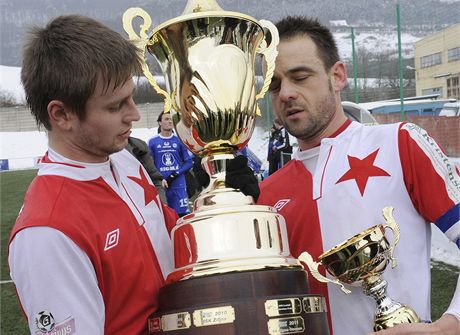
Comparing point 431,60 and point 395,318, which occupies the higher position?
point 431,60

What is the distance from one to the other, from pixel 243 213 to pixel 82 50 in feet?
1.80

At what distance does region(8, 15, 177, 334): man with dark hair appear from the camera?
1.24 metres

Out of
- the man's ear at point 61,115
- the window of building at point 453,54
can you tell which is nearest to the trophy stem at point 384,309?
the man's ear at point 61,115

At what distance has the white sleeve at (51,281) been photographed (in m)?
1.23

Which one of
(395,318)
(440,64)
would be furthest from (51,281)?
(440,64)

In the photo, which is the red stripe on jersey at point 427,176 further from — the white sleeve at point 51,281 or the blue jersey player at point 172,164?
the blue jersey player at point 172,164

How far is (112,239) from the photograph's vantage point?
1.36m

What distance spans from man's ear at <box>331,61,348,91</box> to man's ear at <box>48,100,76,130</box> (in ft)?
2.72

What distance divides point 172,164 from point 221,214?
580 centimetres

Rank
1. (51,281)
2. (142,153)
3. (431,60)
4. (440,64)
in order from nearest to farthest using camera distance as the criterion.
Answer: (51,281)
(142,153)
(440,64)
(431,60)

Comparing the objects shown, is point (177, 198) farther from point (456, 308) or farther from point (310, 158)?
point (456, 308)

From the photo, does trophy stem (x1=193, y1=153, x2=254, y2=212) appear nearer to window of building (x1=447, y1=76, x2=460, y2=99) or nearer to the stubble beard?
the stubble beard

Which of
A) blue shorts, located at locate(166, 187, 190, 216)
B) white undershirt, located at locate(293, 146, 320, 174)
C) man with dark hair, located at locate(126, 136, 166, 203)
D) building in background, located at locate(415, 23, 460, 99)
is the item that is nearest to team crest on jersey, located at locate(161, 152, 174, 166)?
blue shorts, located at locate(166, 187, 190, 216)

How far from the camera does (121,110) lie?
1.42m
